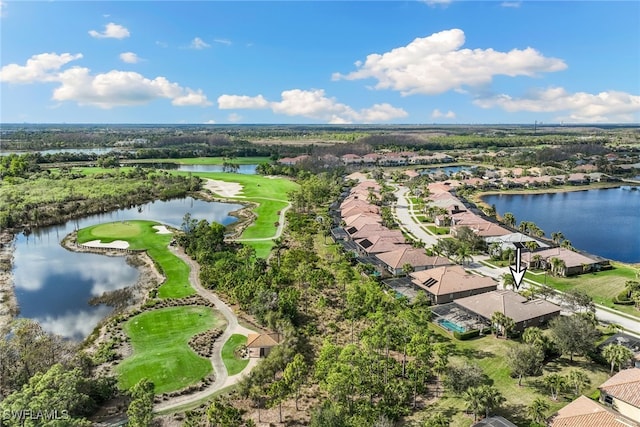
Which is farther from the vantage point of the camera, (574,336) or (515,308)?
(515,308)

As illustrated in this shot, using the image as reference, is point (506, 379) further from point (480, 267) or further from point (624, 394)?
point (480, 267)

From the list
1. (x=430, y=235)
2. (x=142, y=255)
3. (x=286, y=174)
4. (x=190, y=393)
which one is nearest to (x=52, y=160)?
→ (x=286, y=174)

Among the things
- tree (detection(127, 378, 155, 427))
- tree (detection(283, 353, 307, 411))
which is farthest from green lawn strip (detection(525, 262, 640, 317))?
tree (detection(127, 378, 155, 427))

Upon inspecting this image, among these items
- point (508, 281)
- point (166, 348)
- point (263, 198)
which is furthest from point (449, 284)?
point (263, 198)

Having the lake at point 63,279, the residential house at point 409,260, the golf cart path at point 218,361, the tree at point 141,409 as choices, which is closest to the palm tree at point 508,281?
the residential house at point 409,260

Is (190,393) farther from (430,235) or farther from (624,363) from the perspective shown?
(430,235)

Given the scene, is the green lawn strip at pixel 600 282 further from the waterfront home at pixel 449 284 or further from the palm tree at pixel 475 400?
the palm tree at pixel 475 400

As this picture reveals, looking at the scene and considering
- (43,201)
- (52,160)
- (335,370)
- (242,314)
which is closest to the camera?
(335,370)

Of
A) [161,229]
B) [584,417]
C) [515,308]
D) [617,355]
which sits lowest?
[584,417]
